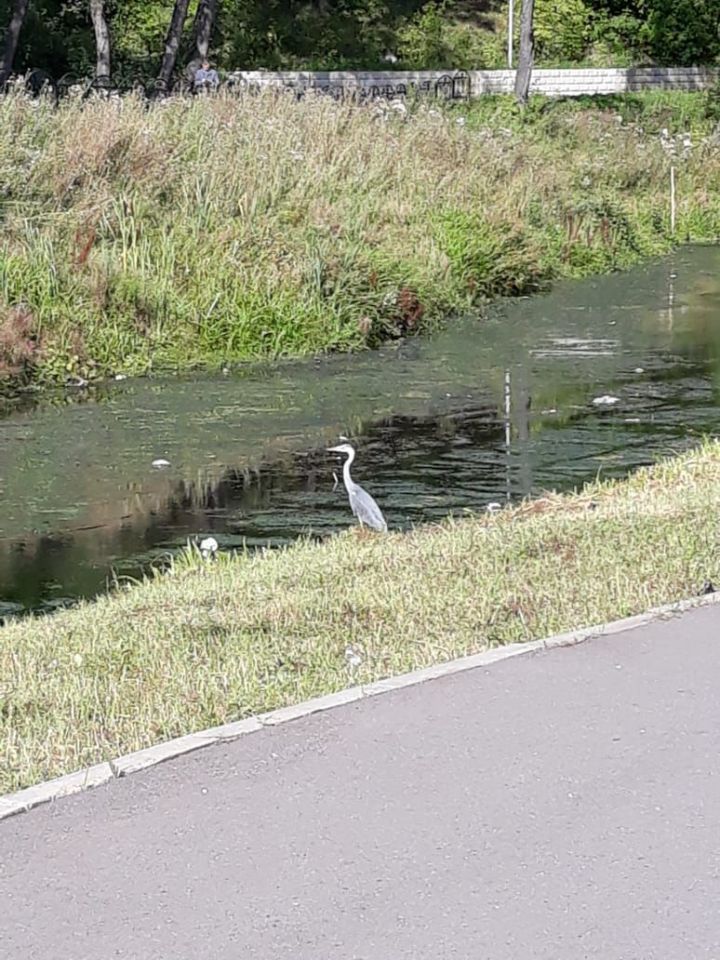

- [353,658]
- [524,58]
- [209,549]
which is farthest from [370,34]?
[353,658]

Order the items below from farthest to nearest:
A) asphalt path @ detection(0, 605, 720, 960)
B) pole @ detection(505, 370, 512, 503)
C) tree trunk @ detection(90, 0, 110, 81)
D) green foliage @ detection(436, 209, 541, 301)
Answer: tree trunk @ detection(90, 0, 110, 81)
green foliage @ detection(436, 209, 541, 301)
pole @ detection(505, 370, 512, 503)
asphalt path @ detection(0, 605, 720, 960)

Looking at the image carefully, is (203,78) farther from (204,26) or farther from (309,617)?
(309,617)

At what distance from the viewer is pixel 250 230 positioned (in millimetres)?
18688

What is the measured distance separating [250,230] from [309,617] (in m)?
12.0

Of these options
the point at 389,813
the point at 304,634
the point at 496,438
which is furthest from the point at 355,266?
the point at 389,813

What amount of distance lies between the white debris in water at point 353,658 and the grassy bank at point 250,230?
9.71m

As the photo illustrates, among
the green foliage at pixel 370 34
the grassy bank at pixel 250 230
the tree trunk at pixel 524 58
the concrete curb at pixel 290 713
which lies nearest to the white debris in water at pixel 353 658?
the concrete curb at pixel 290 713

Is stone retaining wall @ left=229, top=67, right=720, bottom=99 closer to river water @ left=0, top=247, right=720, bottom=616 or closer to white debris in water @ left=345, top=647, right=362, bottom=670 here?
river water @ left=0, top=247, right=720, bottom=616

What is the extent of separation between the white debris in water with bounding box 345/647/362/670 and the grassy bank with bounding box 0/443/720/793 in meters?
0.03

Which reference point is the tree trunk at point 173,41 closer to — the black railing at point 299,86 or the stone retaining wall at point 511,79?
the black railing at point 299,86

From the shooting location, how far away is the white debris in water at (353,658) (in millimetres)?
6430

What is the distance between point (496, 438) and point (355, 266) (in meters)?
5.29

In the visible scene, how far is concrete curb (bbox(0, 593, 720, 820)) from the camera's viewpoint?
4.98 meters

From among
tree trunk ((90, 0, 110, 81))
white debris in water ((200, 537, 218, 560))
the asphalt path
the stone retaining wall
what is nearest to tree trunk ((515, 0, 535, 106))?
the stone retaining wall
